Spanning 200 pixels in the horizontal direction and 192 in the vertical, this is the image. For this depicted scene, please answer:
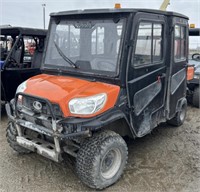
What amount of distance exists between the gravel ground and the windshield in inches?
52.8

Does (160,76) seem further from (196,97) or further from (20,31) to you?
(20,31)

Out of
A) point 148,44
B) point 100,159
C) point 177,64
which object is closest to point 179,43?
point 177,64

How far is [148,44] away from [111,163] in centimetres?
161

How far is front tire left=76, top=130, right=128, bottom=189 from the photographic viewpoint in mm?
2969

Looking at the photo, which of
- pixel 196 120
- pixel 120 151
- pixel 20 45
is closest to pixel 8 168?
pixel 120 151

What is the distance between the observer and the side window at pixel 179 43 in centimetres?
418

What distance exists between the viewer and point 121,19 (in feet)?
10.4

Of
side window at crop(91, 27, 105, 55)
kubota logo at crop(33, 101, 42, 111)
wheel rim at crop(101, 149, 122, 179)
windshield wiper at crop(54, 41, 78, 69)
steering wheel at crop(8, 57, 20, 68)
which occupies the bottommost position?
wheel rim at crop(101, 149, 122, 179)

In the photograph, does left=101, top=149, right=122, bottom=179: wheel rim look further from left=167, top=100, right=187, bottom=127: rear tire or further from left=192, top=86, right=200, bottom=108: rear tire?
left=192, top=86, right=200, bottom=108: rear tire

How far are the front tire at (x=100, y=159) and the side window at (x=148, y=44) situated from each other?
3.28 ft

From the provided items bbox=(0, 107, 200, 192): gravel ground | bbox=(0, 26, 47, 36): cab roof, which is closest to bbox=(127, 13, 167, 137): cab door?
bbox=(0, 107, 200, 192): gravel ground

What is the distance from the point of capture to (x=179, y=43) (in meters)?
4.36

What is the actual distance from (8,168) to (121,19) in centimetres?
241

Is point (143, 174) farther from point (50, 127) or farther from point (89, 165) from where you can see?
point (50, 127)
